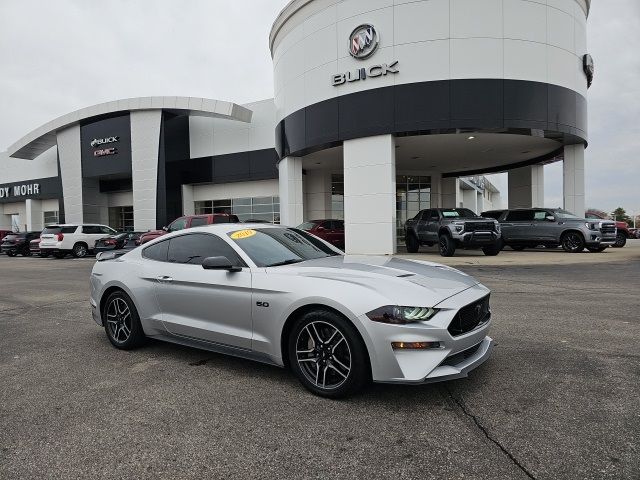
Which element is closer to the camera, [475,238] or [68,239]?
[475,238]

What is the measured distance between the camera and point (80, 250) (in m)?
22.2

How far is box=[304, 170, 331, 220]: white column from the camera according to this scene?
26.1 meters

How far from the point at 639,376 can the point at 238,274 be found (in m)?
3.69

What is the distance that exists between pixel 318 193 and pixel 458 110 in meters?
11.9

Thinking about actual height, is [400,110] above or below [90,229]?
above

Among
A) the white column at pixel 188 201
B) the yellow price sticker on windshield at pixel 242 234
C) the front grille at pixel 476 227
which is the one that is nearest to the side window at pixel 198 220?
the front grille at pixel 476 227

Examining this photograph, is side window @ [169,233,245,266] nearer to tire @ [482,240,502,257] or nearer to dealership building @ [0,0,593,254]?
dealership building @ [0,0,593,254]

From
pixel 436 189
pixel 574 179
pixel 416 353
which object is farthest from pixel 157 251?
pixel 436 189

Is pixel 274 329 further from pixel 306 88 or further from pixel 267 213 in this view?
pixel 267 213

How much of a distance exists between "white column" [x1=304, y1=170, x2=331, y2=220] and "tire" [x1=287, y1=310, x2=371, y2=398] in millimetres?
22873

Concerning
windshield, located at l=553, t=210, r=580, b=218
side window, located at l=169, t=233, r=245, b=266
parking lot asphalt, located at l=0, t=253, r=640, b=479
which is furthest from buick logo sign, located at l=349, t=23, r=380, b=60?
side window, located at l=169, t=233, r=245, b=266

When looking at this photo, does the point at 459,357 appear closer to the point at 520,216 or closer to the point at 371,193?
the point at 371,193

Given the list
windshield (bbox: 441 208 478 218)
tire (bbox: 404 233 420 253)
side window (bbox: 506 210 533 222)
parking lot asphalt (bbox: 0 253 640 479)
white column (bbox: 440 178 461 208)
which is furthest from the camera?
white column (bbox: 440 178 461 208)

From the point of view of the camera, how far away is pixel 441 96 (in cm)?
1580
